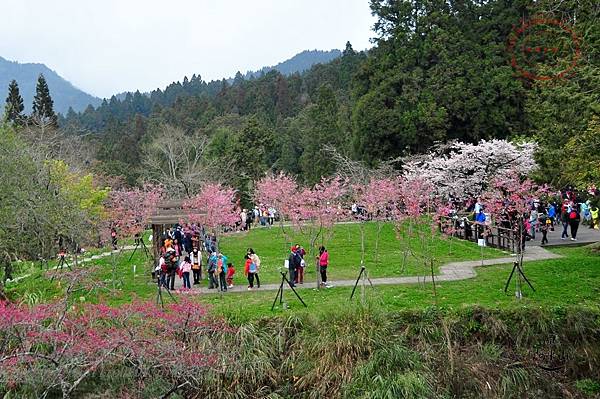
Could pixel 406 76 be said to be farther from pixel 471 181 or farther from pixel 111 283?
pixel 111 283

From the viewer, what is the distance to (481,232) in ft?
73.3

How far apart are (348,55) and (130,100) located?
77.9 metres

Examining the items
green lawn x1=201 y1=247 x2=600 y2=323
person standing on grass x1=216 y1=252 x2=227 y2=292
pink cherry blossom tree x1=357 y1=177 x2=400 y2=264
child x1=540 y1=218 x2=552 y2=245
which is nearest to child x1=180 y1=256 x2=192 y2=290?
person standing on grass x1=216 y1=252 x2=227 y2=292

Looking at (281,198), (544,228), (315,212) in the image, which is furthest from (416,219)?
(281,198)

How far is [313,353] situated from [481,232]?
40.5ft

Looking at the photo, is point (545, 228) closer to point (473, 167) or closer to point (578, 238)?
point (578, 238)

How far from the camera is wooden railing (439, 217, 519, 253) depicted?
19659 mm

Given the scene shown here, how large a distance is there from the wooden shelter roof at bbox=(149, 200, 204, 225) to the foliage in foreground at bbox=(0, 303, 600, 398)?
5.96 metres

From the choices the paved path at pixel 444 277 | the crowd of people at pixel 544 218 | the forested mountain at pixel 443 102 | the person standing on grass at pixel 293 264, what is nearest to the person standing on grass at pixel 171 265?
the paved path at pixel 444 277

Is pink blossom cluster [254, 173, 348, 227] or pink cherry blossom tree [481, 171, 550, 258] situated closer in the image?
pink cherry blossom tree [481, 171, 550, 258]

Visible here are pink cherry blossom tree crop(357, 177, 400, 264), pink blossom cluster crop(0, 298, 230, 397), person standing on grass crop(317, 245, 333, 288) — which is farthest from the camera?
pink cherry blossom tree crop(357, 177, 400, 264)

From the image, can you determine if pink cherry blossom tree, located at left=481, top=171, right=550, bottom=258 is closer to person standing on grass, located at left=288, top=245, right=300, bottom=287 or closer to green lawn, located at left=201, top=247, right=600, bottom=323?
green lawn, located at left=201, top=247, right=600, bottom=323

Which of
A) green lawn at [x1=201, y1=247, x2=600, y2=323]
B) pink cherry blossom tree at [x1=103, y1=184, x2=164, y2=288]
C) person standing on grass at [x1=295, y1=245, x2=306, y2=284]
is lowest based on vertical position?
green lawn at [x1=201, y1=247, x2=600, y2=323]

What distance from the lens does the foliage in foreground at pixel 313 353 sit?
11508mm
